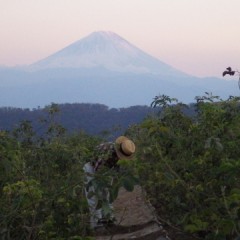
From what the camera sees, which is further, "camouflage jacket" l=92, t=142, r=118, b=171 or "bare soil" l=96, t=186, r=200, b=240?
"camouflage jacket" l=92, t=142, r=118, b=171

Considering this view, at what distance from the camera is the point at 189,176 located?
446 centimetres

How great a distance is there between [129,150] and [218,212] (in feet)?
6.09

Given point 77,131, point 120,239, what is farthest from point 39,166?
point 77,131

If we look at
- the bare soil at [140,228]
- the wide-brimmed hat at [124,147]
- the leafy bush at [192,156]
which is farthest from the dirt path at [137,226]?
the wide-brimmed hat at [124,147]

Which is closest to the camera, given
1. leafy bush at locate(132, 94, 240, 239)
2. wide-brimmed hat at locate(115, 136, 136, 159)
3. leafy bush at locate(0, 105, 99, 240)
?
leafy bush at locate(0, 105, 99, 240)

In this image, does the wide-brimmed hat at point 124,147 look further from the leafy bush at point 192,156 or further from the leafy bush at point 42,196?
the leafy bush at point 42,196

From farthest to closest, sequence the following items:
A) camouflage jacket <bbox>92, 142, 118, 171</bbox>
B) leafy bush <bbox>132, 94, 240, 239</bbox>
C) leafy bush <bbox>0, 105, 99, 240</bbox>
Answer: camouflage jacket <bbox>92, 142, 118, 171</bbox>, leafy bush <bbox>132, 94, 240, 239</bbox>, leafy bush <bbox>0, 105, 99, 240</bbox>

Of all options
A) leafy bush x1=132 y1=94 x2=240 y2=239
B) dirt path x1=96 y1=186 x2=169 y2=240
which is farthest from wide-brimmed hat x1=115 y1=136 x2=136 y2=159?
dirt path x1=96 y1=186 x2=169 y2=240

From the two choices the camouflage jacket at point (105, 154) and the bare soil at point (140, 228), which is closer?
the bare soil at point (140, 228)

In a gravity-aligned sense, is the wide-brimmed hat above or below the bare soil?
above

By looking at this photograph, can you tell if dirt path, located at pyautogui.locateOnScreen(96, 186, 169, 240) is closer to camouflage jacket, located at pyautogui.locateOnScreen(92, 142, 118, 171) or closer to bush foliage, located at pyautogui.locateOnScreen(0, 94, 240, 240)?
bush foliage, located at pyautogui.locateOnScreen(0, 94, 240, 240)

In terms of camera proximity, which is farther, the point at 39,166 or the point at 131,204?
the point at 131,204

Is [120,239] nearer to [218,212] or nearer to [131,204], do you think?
[131,204]

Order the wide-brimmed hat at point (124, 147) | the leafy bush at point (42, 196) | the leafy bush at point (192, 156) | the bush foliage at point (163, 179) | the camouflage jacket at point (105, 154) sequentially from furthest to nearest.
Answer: the camouflage jacket at point (105, 154) < the wide-brimmed hat at point (124, 147) < the leafy bush at point (192, 156) < the leafy bush at point (42, 196) < the bush foliage at point (163, 179)
